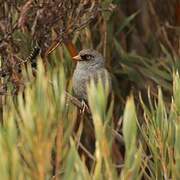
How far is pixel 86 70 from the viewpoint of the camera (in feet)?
9.25

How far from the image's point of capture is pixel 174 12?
3.34 meters

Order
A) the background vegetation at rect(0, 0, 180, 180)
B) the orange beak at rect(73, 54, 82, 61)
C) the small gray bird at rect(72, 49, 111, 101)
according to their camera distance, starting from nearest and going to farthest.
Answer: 1. the background vegetation at rect(0, 0, 180, 180)
2. the orange beak at rect(73, 54, 82, 61)
3. the small gray bird at rect(72, 49, 111, 101)

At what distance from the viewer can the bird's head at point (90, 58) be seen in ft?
8.95

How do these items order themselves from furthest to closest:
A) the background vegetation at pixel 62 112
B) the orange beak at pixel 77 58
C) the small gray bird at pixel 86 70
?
the small gray bird at pixel 86 70
the orange beak at pixel 77 58
the background vegetation at pixel 62 112

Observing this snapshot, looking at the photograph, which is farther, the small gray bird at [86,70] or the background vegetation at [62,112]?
the small gray bird at [86,70]

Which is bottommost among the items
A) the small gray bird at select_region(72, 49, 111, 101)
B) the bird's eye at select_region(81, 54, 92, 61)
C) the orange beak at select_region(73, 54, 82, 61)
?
the small gray bird at select_region(72, 49, 111, 101)

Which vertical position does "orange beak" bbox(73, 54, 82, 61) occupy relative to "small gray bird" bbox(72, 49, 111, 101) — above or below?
above

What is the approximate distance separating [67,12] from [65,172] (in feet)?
2.17

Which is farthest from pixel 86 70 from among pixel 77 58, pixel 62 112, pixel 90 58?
pixel 62 112

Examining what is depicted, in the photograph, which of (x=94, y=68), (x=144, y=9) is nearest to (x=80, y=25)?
(x=94, y=68)

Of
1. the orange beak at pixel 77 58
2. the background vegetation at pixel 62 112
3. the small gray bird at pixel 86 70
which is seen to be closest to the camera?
the background vegetation at pixel 62 112

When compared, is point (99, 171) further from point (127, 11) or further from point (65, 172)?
point (127, 11)

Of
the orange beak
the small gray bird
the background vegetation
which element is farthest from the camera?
the small gray bird

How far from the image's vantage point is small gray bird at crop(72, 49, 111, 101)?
2.72 m
